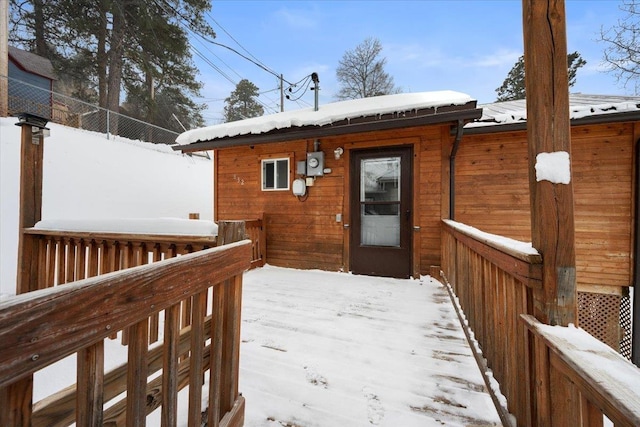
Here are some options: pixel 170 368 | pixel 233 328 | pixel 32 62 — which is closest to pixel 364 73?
pixel 32 62

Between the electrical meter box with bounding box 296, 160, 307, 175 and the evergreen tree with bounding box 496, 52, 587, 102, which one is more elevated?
the evergreen tree with bounding box 496, 52, 587, 102

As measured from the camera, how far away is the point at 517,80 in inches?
592

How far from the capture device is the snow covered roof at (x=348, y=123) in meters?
3.77

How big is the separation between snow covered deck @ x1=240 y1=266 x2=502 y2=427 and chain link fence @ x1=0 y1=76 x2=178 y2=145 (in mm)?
12114

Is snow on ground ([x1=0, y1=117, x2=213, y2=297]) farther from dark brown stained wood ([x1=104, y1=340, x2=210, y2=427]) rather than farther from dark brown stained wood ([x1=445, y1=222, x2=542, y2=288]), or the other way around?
dark brown stained wood ([x1=445, y1=222, x2=542, y2=288])

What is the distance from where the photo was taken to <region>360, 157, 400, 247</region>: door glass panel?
452cm

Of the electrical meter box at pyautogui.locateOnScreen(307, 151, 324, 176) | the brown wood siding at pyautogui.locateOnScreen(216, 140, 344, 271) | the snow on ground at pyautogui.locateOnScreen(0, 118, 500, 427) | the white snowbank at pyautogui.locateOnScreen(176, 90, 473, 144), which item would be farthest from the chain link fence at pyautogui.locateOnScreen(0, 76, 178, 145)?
the electrical meter box at pyautogui.locateOnScreen(307, 151, 324, 176)

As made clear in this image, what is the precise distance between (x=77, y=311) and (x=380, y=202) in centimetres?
428

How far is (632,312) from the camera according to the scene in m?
3.98

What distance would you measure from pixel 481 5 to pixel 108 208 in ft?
36.3

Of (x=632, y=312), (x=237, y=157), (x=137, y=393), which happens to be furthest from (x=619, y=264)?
(x=237, y=157)

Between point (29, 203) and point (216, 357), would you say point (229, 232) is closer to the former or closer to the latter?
point (216, 357)

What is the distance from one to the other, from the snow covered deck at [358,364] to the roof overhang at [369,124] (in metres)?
2.29

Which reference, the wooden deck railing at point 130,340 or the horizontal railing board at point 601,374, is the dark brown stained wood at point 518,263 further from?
the wooden deck railing at point 130,340
